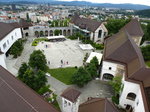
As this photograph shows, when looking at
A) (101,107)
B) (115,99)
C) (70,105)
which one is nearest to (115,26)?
(115,99)

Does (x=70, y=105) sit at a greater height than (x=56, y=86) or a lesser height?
greater

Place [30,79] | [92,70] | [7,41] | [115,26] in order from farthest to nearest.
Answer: [115,26] → [7,41] → [92,70] → [30,79]

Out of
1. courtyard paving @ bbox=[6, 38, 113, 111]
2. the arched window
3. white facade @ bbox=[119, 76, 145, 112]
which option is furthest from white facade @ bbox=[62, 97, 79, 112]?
the arched window

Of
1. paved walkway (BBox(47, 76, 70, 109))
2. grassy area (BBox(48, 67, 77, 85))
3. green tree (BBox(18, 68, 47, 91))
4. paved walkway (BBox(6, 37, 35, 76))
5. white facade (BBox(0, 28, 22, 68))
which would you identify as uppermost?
white facade (BBox(0, 28, 22, 68))

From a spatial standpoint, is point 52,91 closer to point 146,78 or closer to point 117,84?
point 117,84

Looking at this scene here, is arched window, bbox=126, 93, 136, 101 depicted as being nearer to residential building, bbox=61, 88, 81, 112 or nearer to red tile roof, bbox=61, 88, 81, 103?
residential building, bbox=61, 88, 81, 112

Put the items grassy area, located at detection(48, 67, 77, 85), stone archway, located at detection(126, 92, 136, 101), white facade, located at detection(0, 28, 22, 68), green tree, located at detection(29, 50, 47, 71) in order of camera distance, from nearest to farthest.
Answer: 1. stone archway, located at detection(126, 92, 136, 101)
2. green tree, located at detection(29, 50, 47, 71)
3. grassy area, located at detection(48, 67, 77, 85)
4. white facade, located at detection(0, 28, 22, 68)

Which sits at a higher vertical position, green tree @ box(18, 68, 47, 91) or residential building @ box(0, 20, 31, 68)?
residential building @ box(0, 20, 31, 68)

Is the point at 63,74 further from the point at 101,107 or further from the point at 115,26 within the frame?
the point at 115,26

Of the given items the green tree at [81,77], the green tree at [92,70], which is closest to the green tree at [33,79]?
the green tree at [81,77]
